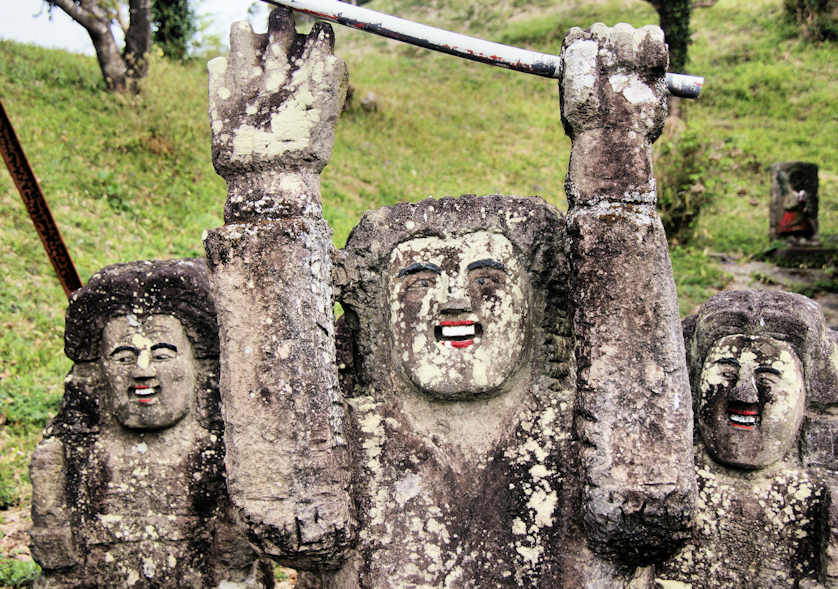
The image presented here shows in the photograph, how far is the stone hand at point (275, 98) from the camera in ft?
9.57

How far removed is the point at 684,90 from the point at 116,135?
9.95 meters

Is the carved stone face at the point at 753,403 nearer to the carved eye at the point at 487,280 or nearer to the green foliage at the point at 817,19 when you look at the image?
the carved eye at the point at 487,280

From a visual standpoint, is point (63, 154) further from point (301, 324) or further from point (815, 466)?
point (815, 466)

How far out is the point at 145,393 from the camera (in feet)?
12.6

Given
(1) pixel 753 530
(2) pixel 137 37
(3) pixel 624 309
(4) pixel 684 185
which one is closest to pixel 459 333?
(3) pixel 624 309

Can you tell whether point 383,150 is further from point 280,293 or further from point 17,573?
point 280,293

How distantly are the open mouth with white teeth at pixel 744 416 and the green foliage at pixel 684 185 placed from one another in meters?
8.04

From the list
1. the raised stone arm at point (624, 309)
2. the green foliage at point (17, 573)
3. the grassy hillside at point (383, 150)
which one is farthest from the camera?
the grassy hillside at point (383, 150)

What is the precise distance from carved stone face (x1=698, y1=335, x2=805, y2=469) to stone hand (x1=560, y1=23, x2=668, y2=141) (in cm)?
128

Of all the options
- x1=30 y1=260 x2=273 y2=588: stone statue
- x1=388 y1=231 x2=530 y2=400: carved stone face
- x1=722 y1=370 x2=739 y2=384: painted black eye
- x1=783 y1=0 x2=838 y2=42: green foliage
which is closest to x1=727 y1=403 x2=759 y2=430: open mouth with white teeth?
x1=722 y1=370 x2=739 y2=384: painted black eye

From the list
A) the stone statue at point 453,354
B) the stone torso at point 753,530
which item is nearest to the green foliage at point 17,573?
the stone statue at point 453,354

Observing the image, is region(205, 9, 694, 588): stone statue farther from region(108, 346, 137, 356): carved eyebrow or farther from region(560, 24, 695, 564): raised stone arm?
region(108, 346, 137, 356): carved eyebrow

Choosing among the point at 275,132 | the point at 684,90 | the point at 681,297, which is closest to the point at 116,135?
the point at 681,297

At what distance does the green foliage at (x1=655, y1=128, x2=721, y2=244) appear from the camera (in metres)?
11.1
